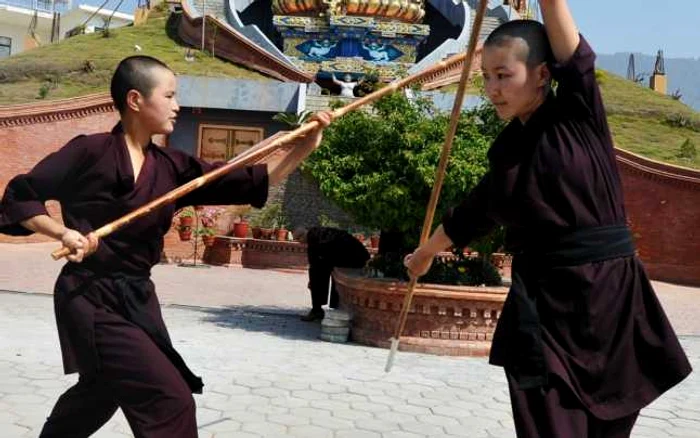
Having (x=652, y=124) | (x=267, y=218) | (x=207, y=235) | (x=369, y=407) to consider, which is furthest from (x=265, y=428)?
(x=652, y=124)

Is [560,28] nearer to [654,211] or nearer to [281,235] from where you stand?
[281,235]

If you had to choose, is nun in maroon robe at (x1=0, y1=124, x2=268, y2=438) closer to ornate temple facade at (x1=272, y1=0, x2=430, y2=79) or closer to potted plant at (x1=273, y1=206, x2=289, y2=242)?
potted plant at (x1=273, y1=206, x2=289, y2=242)

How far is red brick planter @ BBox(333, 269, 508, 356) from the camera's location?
7.36 meters

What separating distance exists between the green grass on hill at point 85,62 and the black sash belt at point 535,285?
2037cm

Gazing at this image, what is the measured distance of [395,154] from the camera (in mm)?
7750

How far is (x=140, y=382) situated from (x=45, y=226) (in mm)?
615

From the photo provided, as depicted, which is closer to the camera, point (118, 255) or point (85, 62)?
point (118, 255)

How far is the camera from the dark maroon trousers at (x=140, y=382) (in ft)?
9.07

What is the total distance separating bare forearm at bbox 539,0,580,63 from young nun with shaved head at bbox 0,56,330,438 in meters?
1.42

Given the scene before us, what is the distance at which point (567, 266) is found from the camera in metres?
2.46

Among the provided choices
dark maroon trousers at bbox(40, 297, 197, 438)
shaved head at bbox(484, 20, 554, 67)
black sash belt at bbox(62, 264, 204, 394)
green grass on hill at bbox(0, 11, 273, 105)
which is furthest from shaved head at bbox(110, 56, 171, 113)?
green grass on hill at bbox(0, 11, 273, 105)

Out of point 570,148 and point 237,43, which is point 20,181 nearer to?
point 570,148

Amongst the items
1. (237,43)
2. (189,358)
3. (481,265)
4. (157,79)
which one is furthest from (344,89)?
(157,79)

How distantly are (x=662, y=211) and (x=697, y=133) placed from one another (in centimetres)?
649
